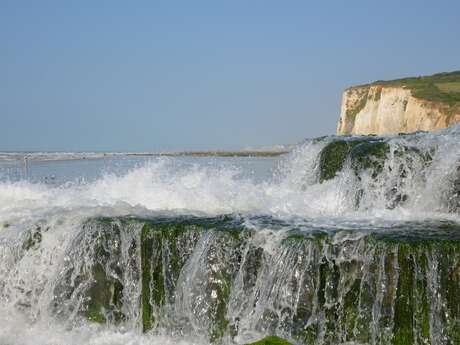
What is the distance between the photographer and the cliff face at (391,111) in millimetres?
52781

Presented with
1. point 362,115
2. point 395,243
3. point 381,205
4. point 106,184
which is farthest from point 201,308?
point 362,115

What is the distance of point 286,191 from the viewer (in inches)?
515

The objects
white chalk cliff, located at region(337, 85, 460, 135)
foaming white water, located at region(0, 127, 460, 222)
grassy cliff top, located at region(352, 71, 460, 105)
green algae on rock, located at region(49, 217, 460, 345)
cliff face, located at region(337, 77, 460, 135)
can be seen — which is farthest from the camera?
grassy cliff top, located at region(352, 71, 460, 105)

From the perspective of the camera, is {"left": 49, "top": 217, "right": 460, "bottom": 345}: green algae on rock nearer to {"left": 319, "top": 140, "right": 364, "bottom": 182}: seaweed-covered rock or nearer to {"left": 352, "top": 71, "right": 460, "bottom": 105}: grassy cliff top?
{"left": 319, "top": 140, "right": 364, "bottom": 182}: seaweed-covered rock

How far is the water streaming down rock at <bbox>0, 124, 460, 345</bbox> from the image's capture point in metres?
6.54

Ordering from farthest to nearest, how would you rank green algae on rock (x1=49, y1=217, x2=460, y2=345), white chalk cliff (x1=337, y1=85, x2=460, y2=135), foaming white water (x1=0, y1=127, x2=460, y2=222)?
white chalk cliff (x1=337, y1=85, x2=460, y2=135) → foaming white water (x1=0, y1=127, x2=460, y2=222) → green algae on rock (x1=49, y1=217, x2=460, y2=345)

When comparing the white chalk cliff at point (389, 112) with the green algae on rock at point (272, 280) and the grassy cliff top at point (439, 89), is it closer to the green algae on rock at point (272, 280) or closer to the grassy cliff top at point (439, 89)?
the grassy cliff top at point (439, 89)

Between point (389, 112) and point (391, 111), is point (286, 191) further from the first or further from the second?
point (389, 112)

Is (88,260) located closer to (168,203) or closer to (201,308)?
(201,308)

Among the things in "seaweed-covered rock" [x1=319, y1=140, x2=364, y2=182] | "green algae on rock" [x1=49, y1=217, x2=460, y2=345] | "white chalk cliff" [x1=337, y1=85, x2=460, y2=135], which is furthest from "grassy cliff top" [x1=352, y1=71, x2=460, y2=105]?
Answer: "green algae on rock" [x1=49, y1=217, x2=460, y2=345]

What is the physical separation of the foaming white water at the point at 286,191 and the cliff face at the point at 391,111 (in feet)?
125

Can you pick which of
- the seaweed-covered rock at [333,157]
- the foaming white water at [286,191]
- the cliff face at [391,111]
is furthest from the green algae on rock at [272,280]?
the cliff face at [391,111]

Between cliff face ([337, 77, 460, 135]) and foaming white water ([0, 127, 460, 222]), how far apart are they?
125 ft

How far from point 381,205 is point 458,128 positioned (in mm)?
2985
